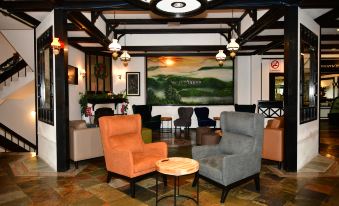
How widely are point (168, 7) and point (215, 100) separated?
798cm

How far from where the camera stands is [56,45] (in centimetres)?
430

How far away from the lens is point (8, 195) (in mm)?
3537

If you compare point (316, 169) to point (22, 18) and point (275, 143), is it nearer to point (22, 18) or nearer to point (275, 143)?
point (275, 143)

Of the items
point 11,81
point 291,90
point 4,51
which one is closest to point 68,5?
point 291,90

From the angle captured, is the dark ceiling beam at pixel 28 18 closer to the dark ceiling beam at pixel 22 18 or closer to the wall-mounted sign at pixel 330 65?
the dark ceiling beam at pixel 22 18

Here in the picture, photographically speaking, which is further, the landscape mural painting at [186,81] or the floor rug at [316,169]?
the landscape mural painting at [186,81]

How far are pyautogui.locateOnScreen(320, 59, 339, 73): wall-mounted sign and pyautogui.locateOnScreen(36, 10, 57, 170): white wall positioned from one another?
11.9 metres

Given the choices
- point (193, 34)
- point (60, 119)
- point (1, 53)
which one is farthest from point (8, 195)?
point (1, 53)

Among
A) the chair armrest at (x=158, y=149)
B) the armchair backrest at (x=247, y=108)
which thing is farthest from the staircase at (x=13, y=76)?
the armchair backrest at (x=247, y=108)

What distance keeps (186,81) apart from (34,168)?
21.6ft

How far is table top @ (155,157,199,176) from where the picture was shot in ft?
9.40

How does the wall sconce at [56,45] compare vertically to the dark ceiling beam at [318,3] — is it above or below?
below

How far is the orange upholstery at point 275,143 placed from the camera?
451cm

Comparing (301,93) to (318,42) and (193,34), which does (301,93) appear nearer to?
(318,42)
